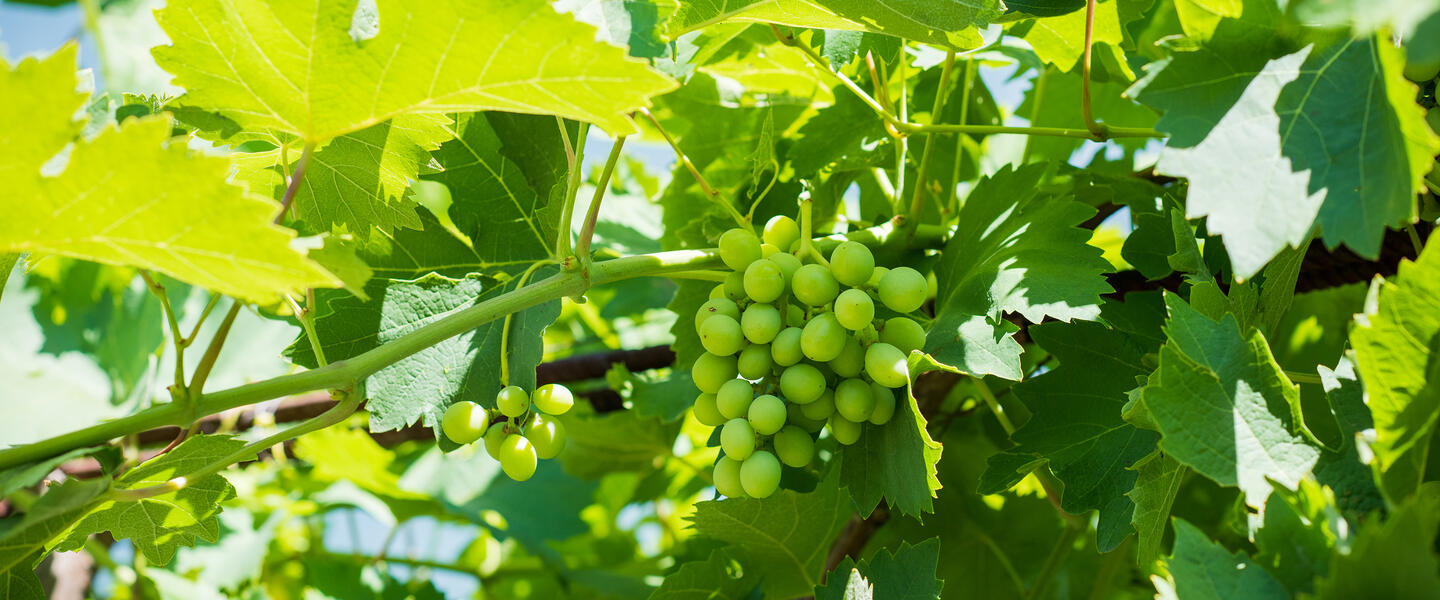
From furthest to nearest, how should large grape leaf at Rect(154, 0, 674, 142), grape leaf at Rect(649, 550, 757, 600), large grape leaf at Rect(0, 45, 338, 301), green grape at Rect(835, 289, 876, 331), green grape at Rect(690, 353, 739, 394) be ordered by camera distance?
grape leaf at Rect(649, 550, 757, 600), green grape at Rect(690, 353, 739, 394), green grape at Rect(835, 289, 876, 331), large grape leaf at Rect(154, 0, 674, 142), large grape leaf at Rect(0, 45, 338, 301)

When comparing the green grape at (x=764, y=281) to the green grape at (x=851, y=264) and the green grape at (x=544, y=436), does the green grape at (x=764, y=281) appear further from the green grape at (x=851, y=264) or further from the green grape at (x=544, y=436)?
the green grape at (x=544, y=436)

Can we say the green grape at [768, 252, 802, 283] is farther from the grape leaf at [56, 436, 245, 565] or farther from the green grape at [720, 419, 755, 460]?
the grape leaf at [56, 436, 245, 565]

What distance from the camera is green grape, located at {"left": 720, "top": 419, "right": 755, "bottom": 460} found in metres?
0.90

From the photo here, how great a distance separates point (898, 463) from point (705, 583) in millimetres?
325

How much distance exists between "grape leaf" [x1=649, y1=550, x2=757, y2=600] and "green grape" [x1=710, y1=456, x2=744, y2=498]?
0.58 ft

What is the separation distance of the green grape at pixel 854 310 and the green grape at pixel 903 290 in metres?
0.04

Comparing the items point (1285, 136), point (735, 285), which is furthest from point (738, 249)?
point (1285, 136)

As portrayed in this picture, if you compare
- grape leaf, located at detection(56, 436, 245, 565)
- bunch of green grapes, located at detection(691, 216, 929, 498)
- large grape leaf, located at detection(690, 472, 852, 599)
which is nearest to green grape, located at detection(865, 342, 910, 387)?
bunch of green grapes, located at detection(691, 216, 929, 498)

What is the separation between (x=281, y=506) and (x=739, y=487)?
1470mm

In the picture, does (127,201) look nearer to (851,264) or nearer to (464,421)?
(464,421)

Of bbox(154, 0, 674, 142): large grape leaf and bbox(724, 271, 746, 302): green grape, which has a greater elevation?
bbox(154, 0, 674, 142): large grape leaf

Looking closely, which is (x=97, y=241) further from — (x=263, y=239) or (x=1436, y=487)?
(x=1436, y=487)

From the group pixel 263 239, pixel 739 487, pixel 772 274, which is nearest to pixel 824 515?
pixel 739 487

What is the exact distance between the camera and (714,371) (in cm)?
96
